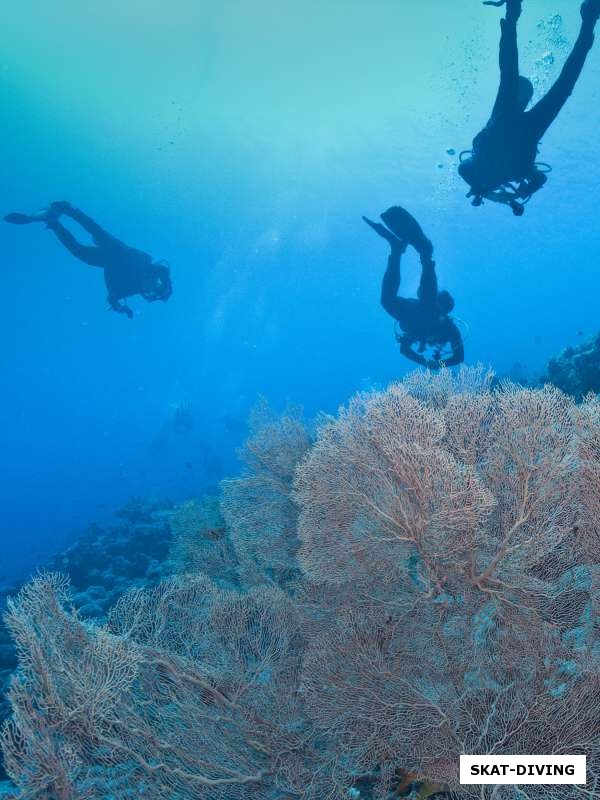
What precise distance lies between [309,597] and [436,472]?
241 cm

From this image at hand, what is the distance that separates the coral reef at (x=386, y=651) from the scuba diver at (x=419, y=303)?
7.86 meters

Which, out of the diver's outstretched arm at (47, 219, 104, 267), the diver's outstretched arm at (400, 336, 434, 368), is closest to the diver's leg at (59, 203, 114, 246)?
the diver's outstretched arm at (47, 219, 104, 267)

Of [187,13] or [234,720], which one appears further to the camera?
[187,13]

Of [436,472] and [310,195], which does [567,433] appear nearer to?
[436,472]

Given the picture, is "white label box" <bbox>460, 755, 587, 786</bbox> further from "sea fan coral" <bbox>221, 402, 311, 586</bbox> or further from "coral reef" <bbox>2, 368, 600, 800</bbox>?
"sea fan coral" <bbox>221, 402, 311, 586</bbox>

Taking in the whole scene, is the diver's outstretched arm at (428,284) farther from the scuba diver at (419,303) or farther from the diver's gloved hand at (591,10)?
the diver's gloved hand at (591,10)

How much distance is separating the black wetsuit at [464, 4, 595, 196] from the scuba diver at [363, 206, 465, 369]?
227 centimetres

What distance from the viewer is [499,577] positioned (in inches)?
128

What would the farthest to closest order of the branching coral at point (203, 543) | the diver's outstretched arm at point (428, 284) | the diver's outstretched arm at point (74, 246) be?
1. the diver's outstretched arm at point (74, 246)
2. the diver's outstretched arm at point (428, 284)
3. the branching coral at point (203, 543)

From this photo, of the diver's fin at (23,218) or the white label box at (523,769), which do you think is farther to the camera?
the diver's fin at (23,218)

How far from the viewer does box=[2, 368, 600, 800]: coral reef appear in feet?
10.2

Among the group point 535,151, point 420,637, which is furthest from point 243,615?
point 535,151

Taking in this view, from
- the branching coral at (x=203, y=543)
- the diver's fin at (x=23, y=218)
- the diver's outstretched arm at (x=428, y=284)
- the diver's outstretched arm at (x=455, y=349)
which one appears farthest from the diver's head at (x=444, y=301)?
the diver's fin at (x=23, y=218)

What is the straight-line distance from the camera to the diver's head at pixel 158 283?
1664 centimetres
